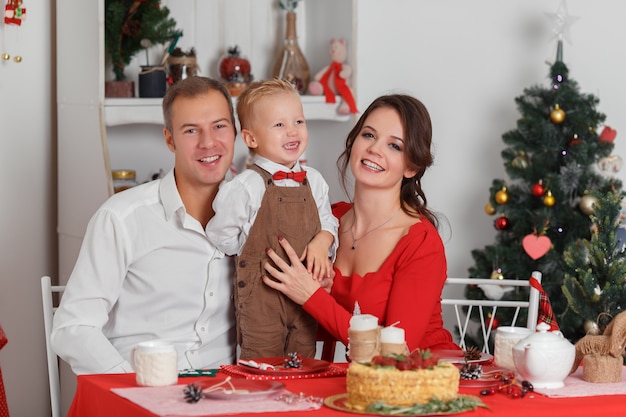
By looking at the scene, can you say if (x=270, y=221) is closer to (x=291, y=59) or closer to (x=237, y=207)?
(x=237, y=207)

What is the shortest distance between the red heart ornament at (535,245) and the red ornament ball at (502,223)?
14 centimetres

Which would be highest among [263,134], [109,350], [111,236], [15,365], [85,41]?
[85,41]

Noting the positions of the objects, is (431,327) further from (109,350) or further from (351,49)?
(351,49)

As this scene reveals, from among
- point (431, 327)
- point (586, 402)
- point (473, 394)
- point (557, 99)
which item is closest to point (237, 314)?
point (431, 327)

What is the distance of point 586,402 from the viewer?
6.11 feet

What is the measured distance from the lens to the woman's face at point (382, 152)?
254 centimetres

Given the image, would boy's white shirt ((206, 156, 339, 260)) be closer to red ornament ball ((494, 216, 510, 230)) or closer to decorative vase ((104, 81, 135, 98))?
decorative vase ((104, 81, 135, 98))

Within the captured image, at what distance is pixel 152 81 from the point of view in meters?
3.75

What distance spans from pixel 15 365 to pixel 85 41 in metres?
1.23

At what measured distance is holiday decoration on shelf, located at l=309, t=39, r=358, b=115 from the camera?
3984 mm

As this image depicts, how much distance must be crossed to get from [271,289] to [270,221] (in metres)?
0.17

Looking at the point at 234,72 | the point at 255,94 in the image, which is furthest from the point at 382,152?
the point at 234,72

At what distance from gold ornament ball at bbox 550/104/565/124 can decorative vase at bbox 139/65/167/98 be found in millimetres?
1459

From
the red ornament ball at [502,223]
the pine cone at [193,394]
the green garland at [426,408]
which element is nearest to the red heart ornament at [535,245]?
the red ornament ball at [502,223]
